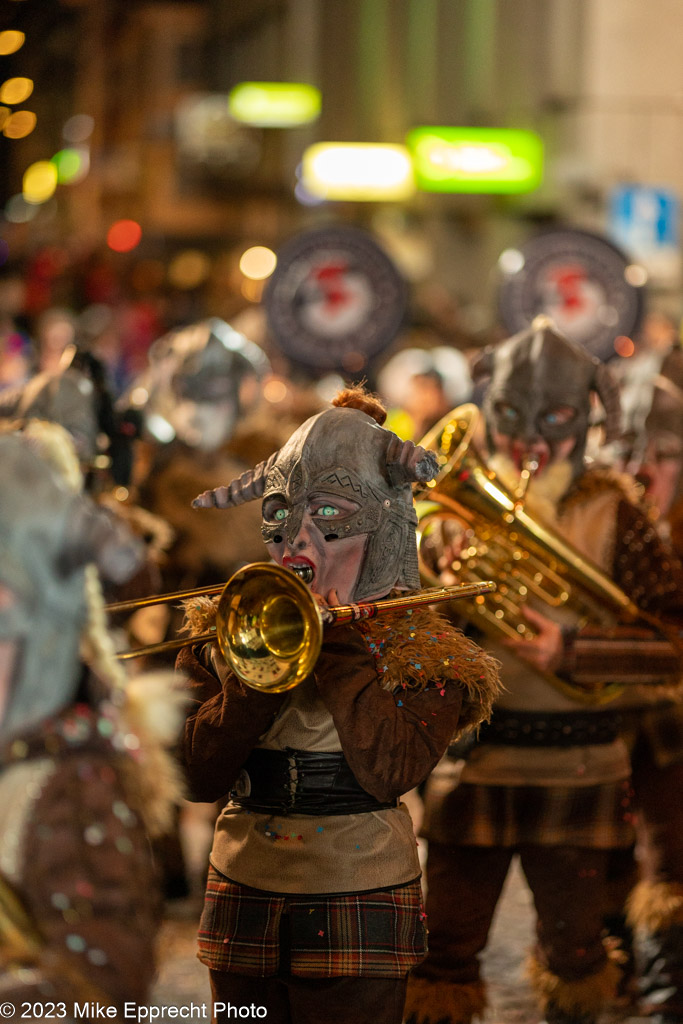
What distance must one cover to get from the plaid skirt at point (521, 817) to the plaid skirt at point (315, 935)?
100cm

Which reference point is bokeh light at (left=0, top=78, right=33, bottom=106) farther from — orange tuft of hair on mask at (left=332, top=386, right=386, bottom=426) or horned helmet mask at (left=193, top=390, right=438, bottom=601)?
horned helmet mask at (left=193, top=390, right=438, bottom=601)

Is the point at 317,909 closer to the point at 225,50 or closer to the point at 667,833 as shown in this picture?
the point at 667,833

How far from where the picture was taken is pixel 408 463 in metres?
3.21

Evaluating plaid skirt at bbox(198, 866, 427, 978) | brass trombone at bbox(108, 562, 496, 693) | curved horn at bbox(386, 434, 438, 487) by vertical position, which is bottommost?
plaid skirt at bbox(198, 866, 427, 978)

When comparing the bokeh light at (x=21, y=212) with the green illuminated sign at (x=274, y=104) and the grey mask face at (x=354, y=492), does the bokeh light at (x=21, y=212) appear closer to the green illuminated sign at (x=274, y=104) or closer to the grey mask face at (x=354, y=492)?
the green illuminated sign at (x=274, y=104)

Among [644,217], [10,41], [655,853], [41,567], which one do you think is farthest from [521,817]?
[644,217]

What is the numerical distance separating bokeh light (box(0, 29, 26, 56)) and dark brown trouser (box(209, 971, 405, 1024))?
8.99ft

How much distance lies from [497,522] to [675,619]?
683mm

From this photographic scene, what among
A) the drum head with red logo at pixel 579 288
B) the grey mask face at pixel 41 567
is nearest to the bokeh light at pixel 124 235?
the drum head with red logo at pixel 579 288

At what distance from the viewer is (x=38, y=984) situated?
95.5 inches

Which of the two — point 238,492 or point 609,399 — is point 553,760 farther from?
point 238,492

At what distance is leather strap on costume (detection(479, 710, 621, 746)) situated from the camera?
4.27 m

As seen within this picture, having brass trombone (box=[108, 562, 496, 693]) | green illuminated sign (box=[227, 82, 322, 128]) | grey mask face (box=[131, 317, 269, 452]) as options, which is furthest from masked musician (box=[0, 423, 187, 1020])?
green illuminated sign (box=[227, 82, 322, 128])

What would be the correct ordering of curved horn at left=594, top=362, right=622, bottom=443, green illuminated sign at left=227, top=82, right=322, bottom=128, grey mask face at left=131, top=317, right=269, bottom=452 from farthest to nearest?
green illuminated sign at left=227, top=82, right=322, bottom=128, grey mask face at left=131, top=317, right=269, bottom=452, curved horn at left=594, top=362, right=622, bottom=443
